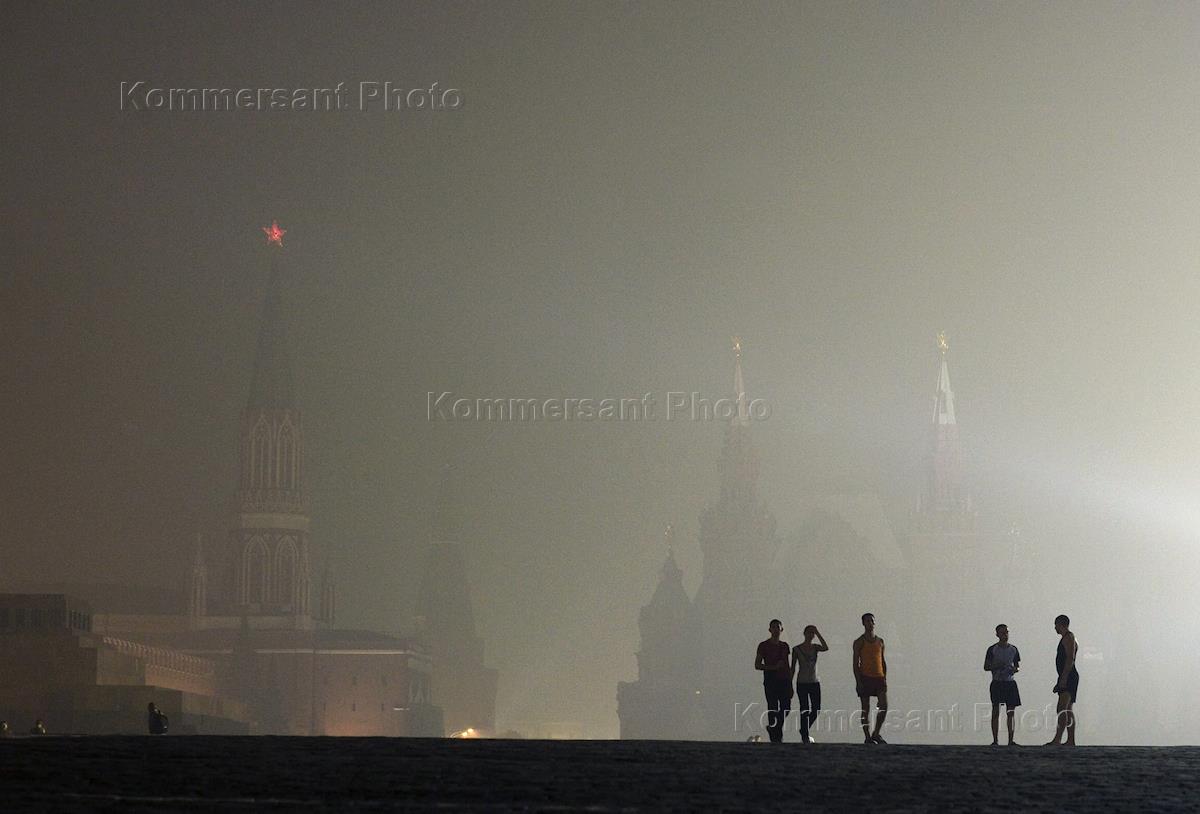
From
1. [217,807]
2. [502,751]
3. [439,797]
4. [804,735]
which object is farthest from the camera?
[804,735]

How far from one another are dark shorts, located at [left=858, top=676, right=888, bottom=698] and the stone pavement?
354cm

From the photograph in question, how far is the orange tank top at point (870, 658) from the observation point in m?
31.6

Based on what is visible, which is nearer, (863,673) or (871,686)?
(871,686)

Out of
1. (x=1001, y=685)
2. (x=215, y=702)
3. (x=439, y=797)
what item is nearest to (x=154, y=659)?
(x=215, y=702)

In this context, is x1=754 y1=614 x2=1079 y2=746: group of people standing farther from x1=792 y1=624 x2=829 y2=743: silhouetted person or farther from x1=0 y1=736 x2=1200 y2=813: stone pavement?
x1=0 y1=736 x2=1200 y2=813: stone pavement

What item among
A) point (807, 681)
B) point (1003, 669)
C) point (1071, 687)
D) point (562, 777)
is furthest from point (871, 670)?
point (562, 777)

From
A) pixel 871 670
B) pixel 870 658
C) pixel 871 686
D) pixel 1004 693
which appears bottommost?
pixel 1004 693

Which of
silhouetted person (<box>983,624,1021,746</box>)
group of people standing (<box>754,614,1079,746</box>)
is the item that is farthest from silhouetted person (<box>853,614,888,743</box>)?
silhouetted person (<box>983,624,1021,746</box>)

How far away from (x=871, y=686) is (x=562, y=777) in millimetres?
11216

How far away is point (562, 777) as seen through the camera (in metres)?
21.5

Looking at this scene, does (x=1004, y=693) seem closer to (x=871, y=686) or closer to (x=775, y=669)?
(x=871, y=686)

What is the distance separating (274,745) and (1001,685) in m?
12.3

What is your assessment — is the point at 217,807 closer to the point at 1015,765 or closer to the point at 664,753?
the point at 664,753

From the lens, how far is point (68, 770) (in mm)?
21516
